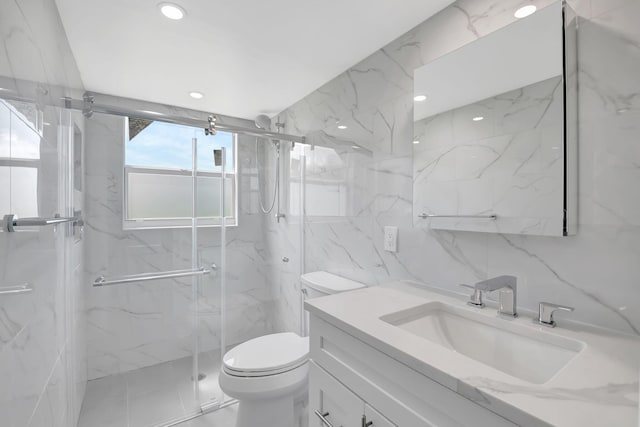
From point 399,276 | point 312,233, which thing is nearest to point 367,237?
point 399,276

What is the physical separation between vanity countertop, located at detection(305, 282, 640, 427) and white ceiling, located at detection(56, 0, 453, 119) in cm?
135

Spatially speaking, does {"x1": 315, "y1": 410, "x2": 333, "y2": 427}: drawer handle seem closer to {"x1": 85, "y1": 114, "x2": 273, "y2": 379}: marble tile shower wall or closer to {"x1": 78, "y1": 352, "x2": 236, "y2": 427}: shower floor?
{"x1": 78, "y1": 352, "x2": 236, "y2": 427}: shower floor

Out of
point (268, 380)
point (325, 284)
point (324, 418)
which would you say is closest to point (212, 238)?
point (325, 284)

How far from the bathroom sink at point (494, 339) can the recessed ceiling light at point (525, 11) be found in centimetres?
109

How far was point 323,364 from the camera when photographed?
1.08m

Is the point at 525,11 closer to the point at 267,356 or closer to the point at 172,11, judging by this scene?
the point at 172,11

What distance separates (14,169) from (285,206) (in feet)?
5.67

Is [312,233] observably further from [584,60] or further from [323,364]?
[584,60]

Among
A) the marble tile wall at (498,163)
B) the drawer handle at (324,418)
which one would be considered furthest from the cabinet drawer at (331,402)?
the marble tile wall at (498,163)

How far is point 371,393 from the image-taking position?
34.2 inches

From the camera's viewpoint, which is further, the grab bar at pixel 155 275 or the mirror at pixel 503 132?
the grab bar at pixel 155 275

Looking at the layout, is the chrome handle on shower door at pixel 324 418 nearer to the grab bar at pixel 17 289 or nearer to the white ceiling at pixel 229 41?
the grab bar at pixel 17 289

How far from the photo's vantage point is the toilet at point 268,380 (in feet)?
4.88

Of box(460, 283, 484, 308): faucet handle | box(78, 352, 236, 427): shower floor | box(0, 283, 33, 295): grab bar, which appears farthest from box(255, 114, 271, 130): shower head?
box(460, 283, 484, 308): faucet handle
